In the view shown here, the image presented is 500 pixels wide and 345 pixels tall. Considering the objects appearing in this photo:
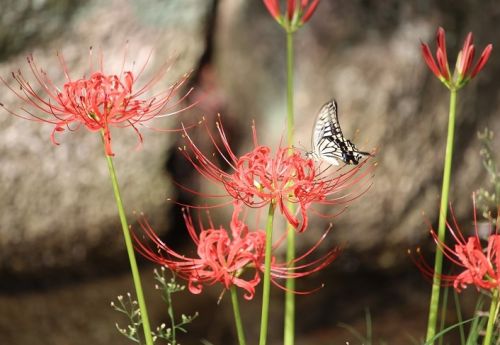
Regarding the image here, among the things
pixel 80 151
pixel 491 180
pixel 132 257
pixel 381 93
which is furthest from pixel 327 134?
pixel 80 151

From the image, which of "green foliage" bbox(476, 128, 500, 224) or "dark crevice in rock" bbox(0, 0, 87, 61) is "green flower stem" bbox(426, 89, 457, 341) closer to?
"green foliage" bbox(476, 128, 500, 224)

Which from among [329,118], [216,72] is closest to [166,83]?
[216,72]

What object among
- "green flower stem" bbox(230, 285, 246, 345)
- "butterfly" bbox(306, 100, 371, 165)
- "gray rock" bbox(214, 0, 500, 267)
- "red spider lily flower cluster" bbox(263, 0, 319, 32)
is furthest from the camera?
"gray rock" bbox(214, 0, 500, 267)

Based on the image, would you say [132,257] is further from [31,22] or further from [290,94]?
[31,22]

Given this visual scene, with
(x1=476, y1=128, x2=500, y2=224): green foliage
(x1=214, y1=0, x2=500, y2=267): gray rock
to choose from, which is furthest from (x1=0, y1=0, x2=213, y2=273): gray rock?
(x1=476, y1=128, x2=500, y2=224): green foliage

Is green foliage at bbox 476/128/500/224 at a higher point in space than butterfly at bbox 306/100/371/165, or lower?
lower

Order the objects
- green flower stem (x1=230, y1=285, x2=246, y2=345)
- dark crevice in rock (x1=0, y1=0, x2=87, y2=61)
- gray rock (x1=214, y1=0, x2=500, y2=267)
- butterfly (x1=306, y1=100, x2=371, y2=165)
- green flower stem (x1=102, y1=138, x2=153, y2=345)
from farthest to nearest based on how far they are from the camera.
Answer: gray rock (x1=214, y1=0, x2=500, y2=267), dark crevice in rock (x1=0, y1=0, x2=87, y2=61), butterfly (x1=306, y1=100, x2=371, y2=165), green flower stem (x1=230, y1=285, x2=246, y2=345), green flower stem (x1=102, y1=138, x2=153, y2=345)
